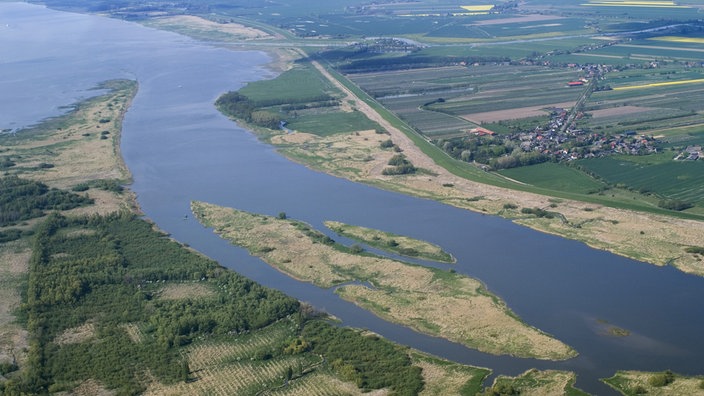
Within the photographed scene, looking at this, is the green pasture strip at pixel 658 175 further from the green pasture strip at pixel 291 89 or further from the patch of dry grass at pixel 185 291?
the green pasture strip at pixel 291 89

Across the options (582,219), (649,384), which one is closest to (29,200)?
(582,219)

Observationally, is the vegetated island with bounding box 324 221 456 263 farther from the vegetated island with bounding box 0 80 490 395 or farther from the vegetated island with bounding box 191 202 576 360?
the vegetated island with bounding box 0 80 490 395

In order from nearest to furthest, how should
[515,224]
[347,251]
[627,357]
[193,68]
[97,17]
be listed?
[627,357] → [347,251] → [515,224] → [193,68] → [97,17]

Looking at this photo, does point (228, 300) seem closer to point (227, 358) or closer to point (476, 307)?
point (227, 358)

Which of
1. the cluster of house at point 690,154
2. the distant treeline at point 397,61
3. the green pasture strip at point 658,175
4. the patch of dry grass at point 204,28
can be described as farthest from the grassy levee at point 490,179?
the patch of dry grass at point 204,28

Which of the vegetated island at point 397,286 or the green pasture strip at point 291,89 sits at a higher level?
the green pasture strip at point 291,89

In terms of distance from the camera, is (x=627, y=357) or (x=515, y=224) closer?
(x=627, y=357)

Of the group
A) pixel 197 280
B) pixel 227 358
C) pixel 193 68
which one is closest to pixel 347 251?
pixel 197 280
